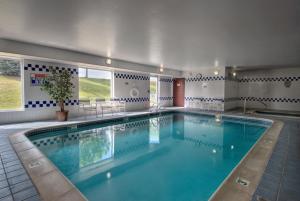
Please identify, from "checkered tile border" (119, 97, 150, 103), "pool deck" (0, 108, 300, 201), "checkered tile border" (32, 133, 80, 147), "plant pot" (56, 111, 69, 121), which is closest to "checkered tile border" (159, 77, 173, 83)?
"checkered tile border" (119, 97, 150, 103)

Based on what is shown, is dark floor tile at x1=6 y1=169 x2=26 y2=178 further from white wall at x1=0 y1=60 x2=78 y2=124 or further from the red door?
the red door

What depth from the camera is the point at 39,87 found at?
19.3 ft

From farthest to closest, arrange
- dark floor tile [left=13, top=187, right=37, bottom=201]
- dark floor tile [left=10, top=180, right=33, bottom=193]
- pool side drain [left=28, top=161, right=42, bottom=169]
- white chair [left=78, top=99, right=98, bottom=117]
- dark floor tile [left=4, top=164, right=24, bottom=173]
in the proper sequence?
1. white chair [left=78, top=99, right=98, bottom=117]
2. pool side drain [left=28, top=161, right=42, bottom=169]
3. dark floor tile [left=4, top=164, right=24, bottom=173]
4. dark floor tile [left=10, top=180, right=33, bottom=193]
5. dark floor tile [left=13, top=187, right=37, bottom=201]

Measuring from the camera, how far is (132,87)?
8922mm

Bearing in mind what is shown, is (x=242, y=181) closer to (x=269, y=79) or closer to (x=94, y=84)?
(x=94, y=84)

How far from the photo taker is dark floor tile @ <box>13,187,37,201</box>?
1.75 m

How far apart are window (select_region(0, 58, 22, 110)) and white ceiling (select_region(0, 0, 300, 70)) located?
4.93 ft

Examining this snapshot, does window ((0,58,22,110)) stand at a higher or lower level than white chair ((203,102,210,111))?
higher

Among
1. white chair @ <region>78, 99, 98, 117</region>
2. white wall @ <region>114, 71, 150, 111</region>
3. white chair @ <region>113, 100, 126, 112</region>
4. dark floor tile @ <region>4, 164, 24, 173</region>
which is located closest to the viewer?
dark floor tile @ <region>4, 164, 24, 173</region>

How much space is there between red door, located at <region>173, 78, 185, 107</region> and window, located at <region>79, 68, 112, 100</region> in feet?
15.8

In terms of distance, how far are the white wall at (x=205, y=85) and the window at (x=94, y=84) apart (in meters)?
4.77

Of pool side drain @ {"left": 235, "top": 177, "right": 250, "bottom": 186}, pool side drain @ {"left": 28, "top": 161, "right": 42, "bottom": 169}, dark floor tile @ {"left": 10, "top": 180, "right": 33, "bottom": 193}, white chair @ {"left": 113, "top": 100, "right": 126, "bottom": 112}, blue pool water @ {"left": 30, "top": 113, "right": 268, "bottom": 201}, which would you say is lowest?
blue pool water @ {"left": 30, "top": 113, "right": 268, "bottom": 201}

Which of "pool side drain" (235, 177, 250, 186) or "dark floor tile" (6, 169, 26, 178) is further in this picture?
"dark floor tile" (6, 169, 26, 178)

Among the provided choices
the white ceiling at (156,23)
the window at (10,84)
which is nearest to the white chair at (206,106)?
the white ceiling at (156,23)
